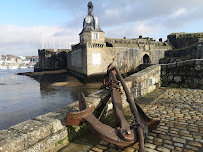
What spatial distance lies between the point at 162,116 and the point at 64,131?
2173 mm

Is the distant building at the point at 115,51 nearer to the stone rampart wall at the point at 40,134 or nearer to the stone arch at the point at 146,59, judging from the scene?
the stone arch at the point at 146,59

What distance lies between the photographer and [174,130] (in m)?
2.69

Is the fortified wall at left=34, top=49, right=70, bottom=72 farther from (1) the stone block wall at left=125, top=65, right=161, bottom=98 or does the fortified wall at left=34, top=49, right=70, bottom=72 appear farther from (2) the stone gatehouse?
(1) the stone block wall at left=125, top=65, right=161, bottom=98

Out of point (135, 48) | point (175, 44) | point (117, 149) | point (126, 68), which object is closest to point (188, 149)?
point (117, 149)

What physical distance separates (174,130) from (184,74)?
4499 mm

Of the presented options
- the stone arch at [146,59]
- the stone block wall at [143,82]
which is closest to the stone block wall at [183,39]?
the stone arch at [146,59]

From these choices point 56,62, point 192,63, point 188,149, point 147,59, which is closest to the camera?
point 188,149

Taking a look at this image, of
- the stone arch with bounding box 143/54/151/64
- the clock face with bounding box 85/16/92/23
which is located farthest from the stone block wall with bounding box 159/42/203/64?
the clock face with bounding box 85/16/92/23

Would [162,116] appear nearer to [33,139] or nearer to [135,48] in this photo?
[33,139]

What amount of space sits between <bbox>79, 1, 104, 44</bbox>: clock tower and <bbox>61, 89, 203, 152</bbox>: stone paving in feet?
80.3

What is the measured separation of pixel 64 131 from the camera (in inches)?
92.0

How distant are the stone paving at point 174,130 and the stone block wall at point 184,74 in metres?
2.22

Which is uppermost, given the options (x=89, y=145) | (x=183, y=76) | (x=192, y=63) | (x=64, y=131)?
(x=192, y=63)

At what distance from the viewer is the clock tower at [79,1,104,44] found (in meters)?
27.3
